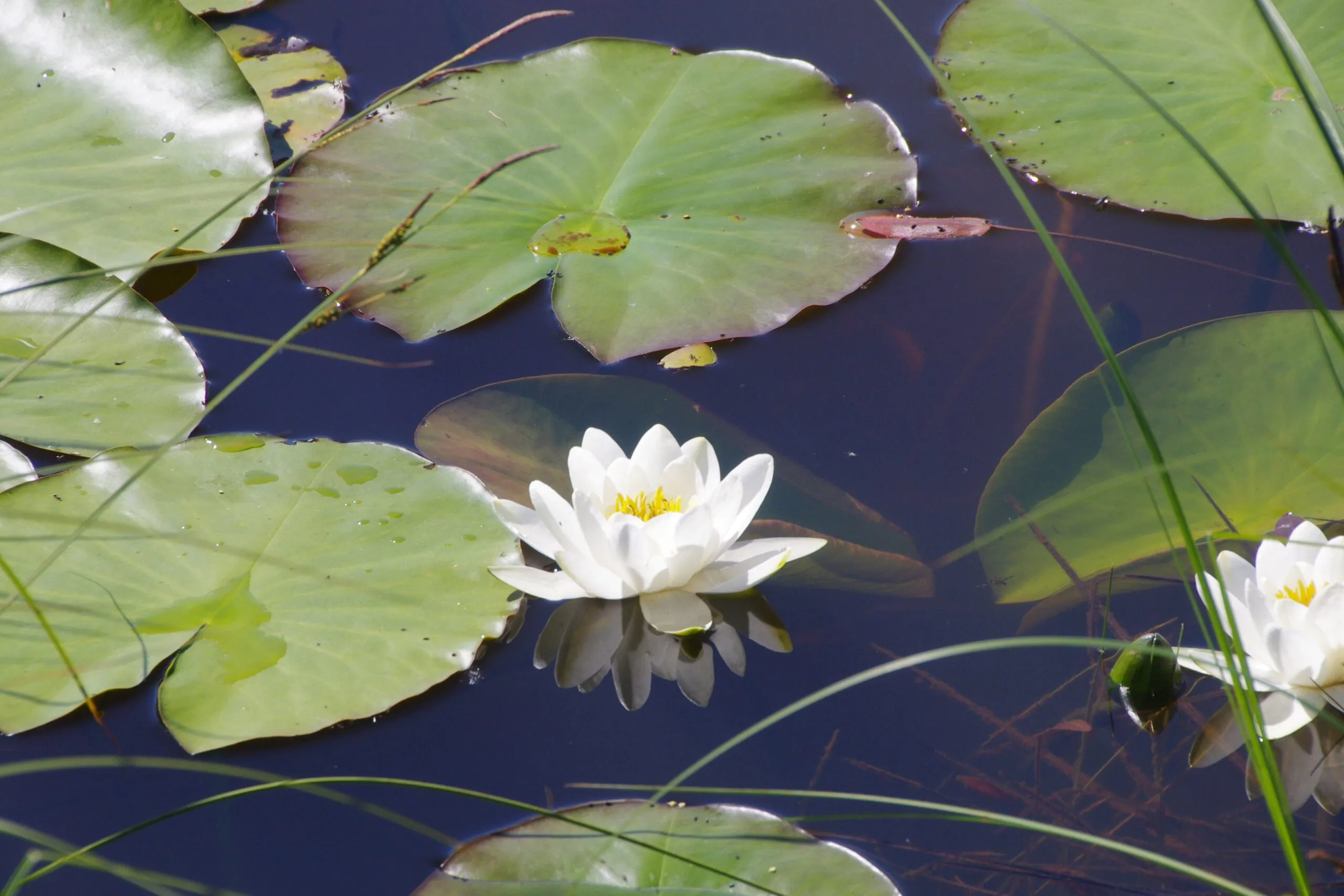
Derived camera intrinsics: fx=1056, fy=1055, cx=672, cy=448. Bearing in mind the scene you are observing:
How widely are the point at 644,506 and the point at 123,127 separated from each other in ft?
5.55

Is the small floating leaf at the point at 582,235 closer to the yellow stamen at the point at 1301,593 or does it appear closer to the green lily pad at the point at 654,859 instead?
the green lily pad at the point at 654,859

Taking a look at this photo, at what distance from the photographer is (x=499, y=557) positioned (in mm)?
1813

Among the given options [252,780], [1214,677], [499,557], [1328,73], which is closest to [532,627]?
[499,557]

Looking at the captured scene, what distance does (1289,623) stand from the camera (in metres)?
1.54

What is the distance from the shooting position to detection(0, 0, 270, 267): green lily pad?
236 cm

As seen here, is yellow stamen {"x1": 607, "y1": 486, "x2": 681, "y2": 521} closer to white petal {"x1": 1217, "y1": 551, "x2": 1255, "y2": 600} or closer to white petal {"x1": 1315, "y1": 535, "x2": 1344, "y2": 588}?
white petal {"x1": 1217, "y1": 551, "x2": 1255, "y2": 600}

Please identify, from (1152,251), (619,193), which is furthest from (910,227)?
(619,193)

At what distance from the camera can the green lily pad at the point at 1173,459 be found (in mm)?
1810

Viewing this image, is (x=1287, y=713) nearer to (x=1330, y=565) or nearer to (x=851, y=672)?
(x=1330, y=565)

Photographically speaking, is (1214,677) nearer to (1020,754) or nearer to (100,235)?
(1020,754)

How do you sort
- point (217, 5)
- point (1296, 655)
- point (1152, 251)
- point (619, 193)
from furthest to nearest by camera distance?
point (217, 5)
point (619, 193)
point (1152, 251)
point (1296, 655)

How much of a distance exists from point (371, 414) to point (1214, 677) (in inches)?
62.3

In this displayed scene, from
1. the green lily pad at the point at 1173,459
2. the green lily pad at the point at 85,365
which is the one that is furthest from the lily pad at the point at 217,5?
the green lily pad at the point at 1173,459

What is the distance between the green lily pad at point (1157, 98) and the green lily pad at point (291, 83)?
1606 millimetres
